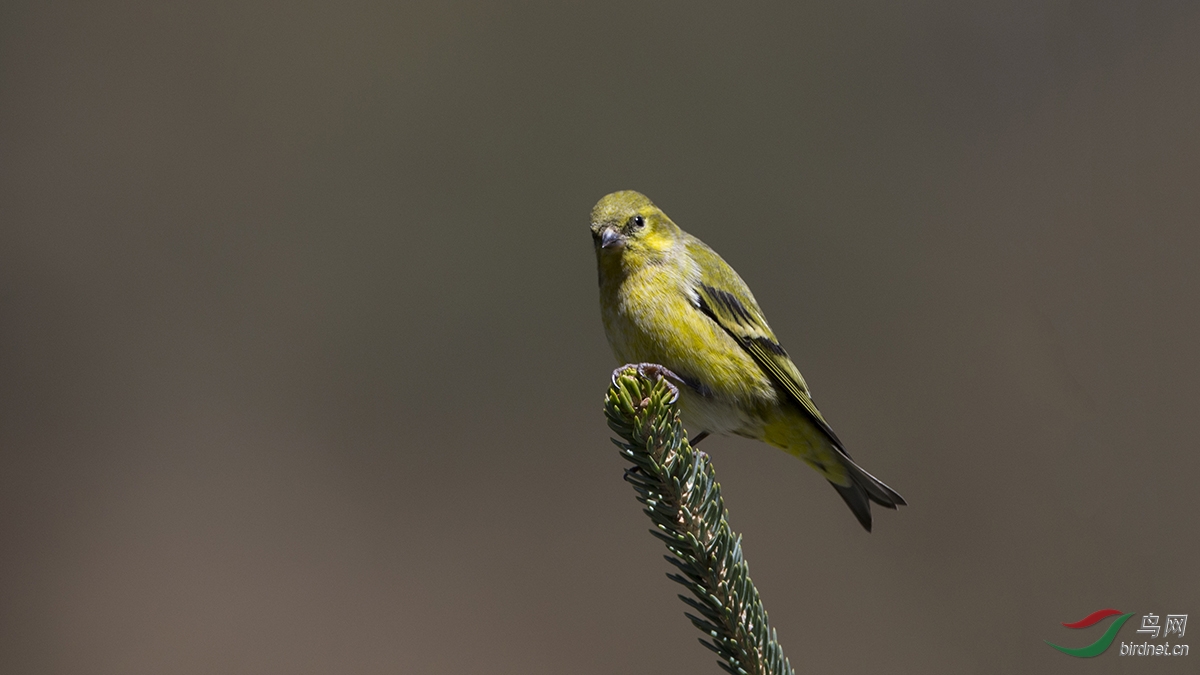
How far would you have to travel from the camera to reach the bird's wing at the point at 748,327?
216 centimetres

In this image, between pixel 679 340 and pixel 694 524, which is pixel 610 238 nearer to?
Answer: pixel 679 340

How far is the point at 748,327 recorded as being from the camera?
225 cm

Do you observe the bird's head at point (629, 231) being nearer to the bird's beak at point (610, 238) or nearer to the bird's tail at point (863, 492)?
the bird's beak at point (610, 238)

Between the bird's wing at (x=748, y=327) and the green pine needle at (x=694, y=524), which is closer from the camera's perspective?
the green pine needle at (x=694, y=524)

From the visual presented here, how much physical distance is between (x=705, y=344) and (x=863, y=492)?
710 mm

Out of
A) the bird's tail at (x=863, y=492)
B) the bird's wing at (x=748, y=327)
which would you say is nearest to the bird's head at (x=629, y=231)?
the bird's wing at (x=748, y=327)

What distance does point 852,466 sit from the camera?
213cm

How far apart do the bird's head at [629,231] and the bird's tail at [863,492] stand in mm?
834

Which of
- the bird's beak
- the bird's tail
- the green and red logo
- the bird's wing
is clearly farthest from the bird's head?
the green and red logo

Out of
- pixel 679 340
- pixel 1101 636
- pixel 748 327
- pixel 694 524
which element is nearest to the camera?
pixel 694 524

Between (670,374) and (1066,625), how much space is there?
231 cm

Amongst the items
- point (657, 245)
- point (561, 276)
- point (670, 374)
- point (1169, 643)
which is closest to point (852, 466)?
point (670, 374)

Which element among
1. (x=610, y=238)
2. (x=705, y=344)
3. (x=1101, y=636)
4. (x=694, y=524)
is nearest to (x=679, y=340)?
(x=705, y=344)

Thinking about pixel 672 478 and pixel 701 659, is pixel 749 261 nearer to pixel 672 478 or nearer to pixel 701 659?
pixel 701 659
